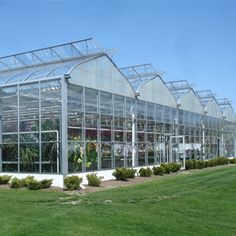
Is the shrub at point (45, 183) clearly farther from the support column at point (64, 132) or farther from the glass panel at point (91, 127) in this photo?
the glass panel at point (91, 127)

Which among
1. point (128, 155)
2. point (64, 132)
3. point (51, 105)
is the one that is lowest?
point (128, 155)

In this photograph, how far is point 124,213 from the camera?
34.7ft

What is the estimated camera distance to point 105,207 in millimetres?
11586

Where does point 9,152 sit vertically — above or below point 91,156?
above

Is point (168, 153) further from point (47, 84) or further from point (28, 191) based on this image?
point (28, 191)

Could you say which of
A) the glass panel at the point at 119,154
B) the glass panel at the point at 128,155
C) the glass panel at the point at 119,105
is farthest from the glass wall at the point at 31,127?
the glass panel at the point at 128,155

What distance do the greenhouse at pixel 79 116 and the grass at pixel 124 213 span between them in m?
3.51

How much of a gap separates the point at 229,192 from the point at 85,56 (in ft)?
36.8

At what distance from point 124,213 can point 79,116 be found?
9412mm

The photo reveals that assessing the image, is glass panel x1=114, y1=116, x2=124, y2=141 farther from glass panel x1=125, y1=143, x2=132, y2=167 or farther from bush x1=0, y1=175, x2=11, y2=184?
bush x1=0, y1=175, x2=11, y2=184

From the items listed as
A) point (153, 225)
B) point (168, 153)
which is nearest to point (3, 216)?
point (153, 225)

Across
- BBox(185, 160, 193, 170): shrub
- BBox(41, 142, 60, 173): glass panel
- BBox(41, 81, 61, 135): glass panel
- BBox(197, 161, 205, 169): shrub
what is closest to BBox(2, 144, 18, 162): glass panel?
BBox(41, 142, 60, 173): glass panel

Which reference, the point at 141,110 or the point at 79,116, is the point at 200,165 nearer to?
the point at 141,110

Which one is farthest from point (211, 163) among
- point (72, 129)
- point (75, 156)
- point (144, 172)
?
point (72, 129)
